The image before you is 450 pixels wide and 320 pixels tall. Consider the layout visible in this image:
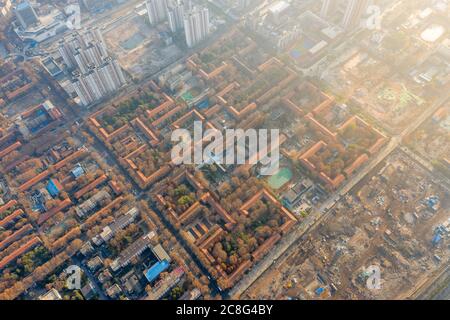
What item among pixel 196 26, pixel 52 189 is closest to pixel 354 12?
pixel 196 26

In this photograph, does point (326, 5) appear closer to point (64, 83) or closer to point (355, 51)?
point (355, 51)

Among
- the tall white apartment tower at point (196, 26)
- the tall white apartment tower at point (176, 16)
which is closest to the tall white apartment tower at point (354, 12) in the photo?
the tall white apartment tower at point (196, 26)

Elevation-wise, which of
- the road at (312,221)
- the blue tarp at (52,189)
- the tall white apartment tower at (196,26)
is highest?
the tall white apartment tower at (196,26)

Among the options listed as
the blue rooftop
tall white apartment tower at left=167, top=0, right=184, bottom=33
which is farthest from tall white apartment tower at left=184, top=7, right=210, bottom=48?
the blue rooftop

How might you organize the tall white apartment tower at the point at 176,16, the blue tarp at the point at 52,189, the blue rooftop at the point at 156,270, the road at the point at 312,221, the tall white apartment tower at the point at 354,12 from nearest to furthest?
the blue rooftop at the point at 156,270 → the road at the point at 312,221 → the blue tarp at the point at 52,189 → the tall white apartment tower at the point at 354,12 → the tall white apartment tower at the point at 176,16

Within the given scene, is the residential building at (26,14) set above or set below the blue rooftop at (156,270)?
above

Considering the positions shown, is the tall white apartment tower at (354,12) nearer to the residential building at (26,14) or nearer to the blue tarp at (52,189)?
the blue tarp at (52,189)

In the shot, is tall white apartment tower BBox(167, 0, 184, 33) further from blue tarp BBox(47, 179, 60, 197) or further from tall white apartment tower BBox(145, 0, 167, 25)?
blue tarp BBox(47, 179, 60, 197)
